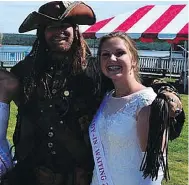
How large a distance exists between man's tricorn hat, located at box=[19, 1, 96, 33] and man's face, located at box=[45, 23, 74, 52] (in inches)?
1.3

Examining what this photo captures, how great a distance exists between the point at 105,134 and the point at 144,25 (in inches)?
384

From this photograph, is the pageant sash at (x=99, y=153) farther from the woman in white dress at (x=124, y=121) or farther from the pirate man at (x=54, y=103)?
the pirate man at (x=54, y=103)

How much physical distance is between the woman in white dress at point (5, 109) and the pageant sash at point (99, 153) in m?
0.50

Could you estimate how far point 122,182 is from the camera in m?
2.18

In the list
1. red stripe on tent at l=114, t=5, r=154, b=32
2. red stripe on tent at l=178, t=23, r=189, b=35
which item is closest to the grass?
red stripe on tent at l=178, t=23, r=189, b=35

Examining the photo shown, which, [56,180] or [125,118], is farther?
[56,180]

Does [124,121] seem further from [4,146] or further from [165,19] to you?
[165,19]

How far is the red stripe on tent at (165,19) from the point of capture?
11070 mm

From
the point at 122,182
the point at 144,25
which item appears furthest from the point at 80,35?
the point at 144,25

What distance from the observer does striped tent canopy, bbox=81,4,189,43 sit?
1072cm

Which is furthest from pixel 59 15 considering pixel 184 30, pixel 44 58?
pixel 184 30

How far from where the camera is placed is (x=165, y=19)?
453 inches

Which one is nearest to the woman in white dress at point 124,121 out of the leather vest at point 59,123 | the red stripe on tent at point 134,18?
the leather vest at point 59,123

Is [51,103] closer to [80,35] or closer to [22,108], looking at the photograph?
[22,108]
